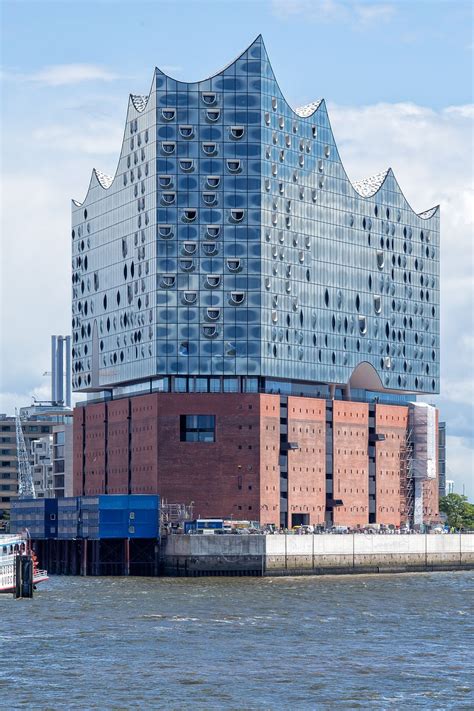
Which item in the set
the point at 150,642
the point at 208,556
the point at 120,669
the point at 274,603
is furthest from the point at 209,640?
the point at 208,556

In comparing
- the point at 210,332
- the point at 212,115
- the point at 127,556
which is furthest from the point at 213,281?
the point at 127,556

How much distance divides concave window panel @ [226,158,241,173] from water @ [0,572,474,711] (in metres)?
58.7

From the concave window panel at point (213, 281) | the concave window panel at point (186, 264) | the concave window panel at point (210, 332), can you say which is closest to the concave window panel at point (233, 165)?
the concave window panel at point (186, 264)

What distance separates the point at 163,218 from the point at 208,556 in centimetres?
4023

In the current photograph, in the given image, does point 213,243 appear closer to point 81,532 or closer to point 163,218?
point 163,218

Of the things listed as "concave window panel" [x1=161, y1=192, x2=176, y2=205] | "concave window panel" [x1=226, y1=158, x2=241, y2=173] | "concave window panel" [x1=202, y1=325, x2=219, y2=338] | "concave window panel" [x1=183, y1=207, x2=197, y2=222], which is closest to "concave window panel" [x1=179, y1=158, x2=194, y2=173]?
"concave window panel" [x1=161, y1=192, x2=176, y2=205]

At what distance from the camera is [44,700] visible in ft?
275

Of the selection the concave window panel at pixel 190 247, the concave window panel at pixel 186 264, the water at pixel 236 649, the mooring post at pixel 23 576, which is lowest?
the water at pixel 236 649

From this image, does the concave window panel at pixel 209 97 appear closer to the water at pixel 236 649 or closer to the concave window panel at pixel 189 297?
the concave window panel at pixel 189 297

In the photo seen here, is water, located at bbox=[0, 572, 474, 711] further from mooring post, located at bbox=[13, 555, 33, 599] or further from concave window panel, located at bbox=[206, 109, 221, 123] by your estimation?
concave window panel, located at bbox=[206, 109, 221, 123]

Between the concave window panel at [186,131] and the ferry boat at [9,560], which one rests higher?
the concave window panel at [186,131]

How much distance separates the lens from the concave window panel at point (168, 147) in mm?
199250

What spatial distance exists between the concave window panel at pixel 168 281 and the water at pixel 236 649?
51.8m

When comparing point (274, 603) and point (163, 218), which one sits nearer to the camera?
point (274, 603)
